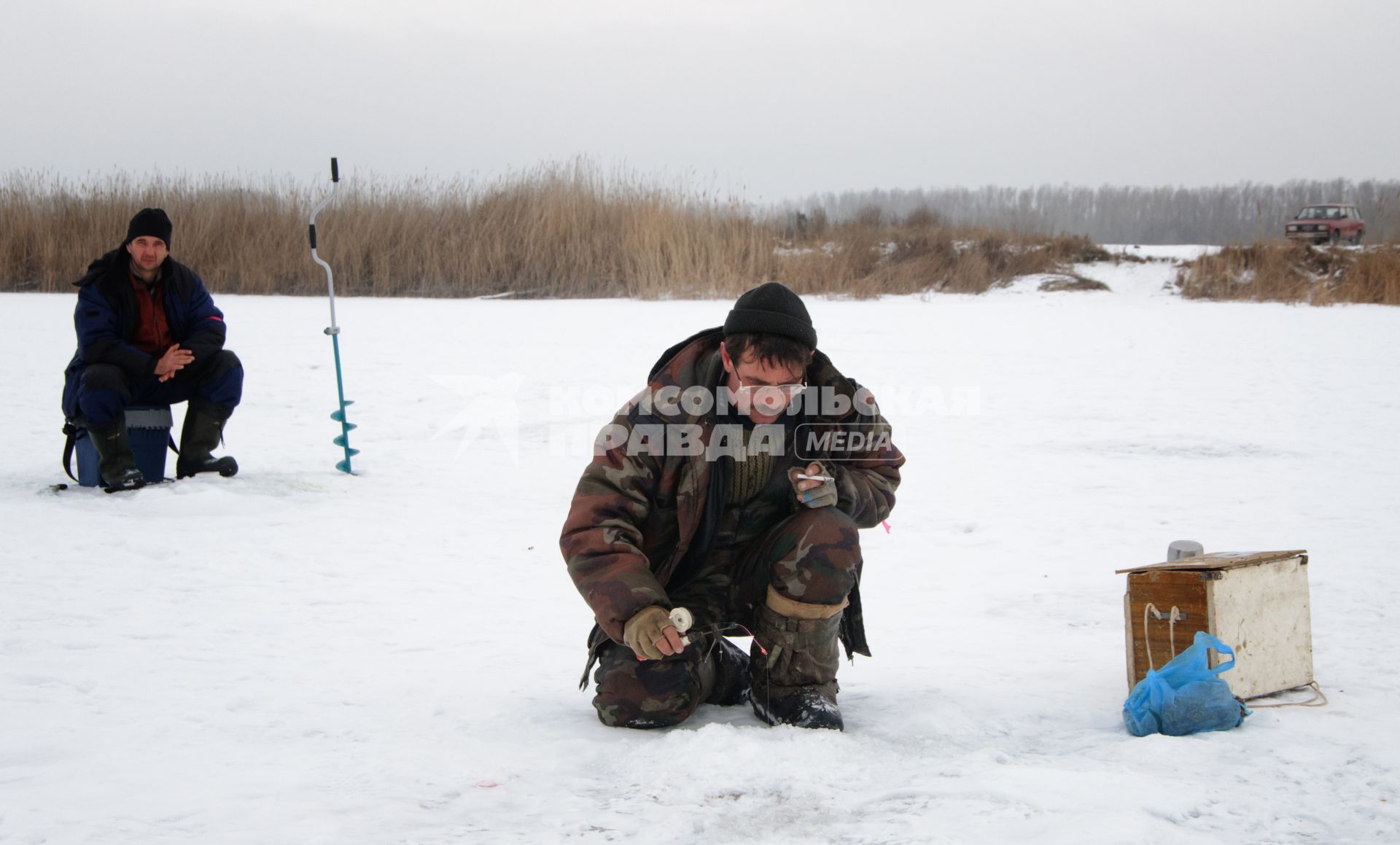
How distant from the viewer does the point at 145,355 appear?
4.43 metres

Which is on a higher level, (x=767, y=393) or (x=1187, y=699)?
(x=767, y=393)

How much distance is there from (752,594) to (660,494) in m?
0.35

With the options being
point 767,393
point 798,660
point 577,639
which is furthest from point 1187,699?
point 577,639

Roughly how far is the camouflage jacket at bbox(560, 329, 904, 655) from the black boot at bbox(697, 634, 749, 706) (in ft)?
0.83

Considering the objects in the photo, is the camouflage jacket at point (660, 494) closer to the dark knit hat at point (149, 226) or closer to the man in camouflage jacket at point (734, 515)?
the man in camouflage jacket at point (734, 515)

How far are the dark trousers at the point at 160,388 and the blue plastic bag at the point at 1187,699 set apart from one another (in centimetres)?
379

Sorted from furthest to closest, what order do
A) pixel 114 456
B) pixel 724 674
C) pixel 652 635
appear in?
pixel 114 456, pixel 724 674, pixel 652 635

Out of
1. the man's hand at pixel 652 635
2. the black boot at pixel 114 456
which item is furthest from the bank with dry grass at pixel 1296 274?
the man's hand at pixel 652 635

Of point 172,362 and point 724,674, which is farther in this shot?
point 172,362

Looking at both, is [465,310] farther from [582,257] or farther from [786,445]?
[786,445]

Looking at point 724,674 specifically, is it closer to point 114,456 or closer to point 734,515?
point 734,515

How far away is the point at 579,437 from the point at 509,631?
301 centimetres

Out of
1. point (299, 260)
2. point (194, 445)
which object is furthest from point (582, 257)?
point (194, 445)

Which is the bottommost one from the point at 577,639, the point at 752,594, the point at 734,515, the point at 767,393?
the point at 577,639
